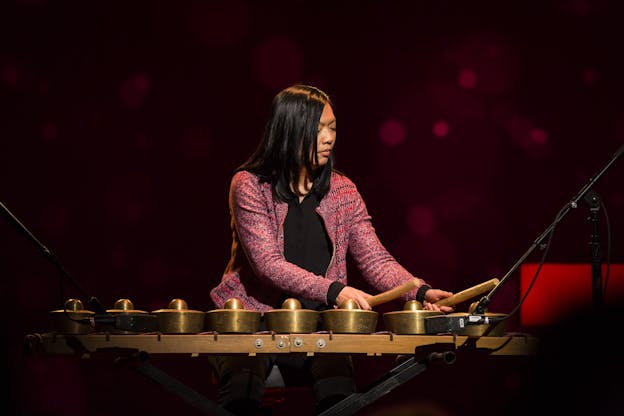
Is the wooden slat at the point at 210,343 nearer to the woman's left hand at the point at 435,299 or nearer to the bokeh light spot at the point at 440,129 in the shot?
the woman's left hand at the point at 435,299

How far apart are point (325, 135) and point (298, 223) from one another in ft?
0.91

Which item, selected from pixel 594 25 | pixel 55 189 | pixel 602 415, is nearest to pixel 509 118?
pixel 594 25

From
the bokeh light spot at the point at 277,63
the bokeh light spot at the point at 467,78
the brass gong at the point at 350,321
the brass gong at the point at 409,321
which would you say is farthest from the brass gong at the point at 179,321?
the bokeh light spot at the point at 467,78

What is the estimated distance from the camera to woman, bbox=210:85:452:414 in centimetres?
237

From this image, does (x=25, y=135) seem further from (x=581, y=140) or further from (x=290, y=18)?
(x=581, y=140)

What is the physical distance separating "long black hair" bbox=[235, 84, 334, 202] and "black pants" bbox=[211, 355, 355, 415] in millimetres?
523

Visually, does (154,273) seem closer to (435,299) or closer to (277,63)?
(277,63)

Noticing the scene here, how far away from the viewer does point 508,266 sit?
12.3 ft

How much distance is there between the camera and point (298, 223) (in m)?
2.62

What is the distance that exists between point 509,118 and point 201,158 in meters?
1.33

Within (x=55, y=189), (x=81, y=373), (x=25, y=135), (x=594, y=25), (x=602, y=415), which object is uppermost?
(x=594, y=25)

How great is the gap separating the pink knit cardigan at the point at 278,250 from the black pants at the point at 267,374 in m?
0.19

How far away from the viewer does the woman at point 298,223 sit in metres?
2.37

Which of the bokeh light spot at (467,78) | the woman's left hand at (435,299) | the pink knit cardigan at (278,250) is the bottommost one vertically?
the woman's left hand at (435,299)
